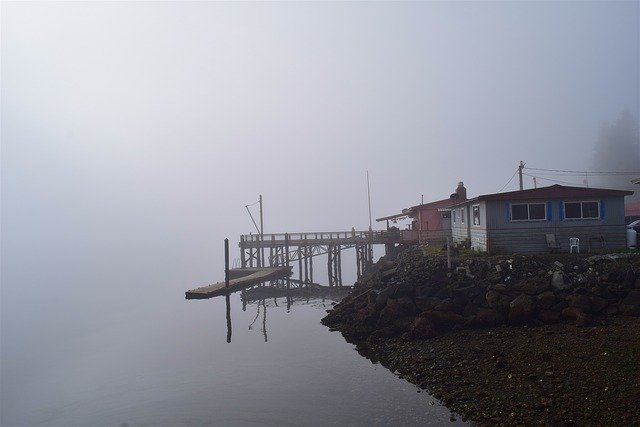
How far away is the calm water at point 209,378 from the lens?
1476 cm

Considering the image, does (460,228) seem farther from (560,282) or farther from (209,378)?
(209,378)

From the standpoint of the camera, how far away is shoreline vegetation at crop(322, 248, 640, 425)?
11.5 meters

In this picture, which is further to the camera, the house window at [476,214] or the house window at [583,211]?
the house window at [476,214]

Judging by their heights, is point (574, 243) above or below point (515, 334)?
above

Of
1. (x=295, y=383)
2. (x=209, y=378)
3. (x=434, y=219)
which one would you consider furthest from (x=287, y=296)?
(x=295, y=383)

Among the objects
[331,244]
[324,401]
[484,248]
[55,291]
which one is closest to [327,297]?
[331,244]

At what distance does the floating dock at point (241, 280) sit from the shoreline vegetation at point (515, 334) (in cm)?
1063

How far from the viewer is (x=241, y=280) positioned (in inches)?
1446

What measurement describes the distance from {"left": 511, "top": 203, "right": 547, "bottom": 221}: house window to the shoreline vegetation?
301 centimetres

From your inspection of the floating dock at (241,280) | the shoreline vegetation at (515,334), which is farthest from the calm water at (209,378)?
the floating dock at (241,280)

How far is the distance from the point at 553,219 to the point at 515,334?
30.4ft

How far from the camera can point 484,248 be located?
24.4 meters

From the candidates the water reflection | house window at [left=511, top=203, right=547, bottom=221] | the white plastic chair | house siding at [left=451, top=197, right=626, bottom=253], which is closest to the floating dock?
the water reflection

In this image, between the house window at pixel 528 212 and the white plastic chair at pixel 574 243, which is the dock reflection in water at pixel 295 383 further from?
the white plastic chair at pixel 574 243
